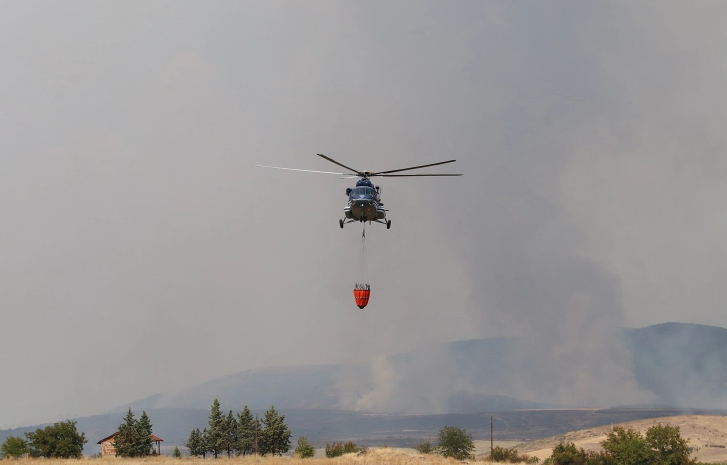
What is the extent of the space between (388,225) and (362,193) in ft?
18.6

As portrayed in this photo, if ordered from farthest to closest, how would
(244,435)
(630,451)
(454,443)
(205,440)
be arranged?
(454,443)
(205,440)
(244,435)
(630,451)

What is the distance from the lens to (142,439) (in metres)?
130

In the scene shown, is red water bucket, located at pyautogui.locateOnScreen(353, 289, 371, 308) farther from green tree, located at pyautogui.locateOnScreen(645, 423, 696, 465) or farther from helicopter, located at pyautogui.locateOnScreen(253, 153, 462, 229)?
green tree, located at pyautogui.locateOnScreen(645, 423, 696, 465)

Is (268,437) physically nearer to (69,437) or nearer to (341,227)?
(69,437)

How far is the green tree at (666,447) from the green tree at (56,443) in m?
95.1

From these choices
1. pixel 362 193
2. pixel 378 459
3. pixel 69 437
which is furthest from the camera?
pixel 69 437

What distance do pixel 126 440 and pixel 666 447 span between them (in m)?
92.3

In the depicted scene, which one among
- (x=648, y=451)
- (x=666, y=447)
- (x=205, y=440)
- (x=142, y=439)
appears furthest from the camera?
(x=205, y=440)

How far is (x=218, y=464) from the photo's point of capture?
83.1 meters

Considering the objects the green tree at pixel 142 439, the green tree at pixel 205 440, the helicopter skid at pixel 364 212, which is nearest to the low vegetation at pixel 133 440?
the green tree at pixel 142 439

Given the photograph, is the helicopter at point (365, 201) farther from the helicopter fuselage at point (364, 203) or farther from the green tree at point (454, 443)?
the green tree at point (454, 443)

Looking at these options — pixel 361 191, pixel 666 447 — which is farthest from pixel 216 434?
pixel 361 191

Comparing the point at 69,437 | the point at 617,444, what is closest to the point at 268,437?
the point at 69,437

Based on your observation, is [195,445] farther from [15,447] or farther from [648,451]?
[648,451]
